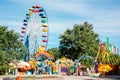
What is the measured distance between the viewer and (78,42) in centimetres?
8044

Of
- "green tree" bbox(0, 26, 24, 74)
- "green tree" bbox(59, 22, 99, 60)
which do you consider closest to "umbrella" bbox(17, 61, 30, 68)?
"green tree" bbox(0, 26, 24, 74)

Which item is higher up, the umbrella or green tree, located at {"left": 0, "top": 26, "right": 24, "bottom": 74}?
green tree, located at {"left": 0, "top": 26, "right": 24, "bottom": 74}

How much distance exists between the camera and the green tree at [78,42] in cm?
8062

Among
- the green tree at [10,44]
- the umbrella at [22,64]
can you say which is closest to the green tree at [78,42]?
the green tree at [10,44]

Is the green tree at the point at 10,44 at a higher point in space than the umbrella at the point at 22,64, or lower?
higher

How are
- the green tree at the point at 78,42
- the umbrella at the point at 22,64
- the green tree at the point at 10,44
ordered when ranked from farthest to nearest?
1. the green tree at the point at 78,42
2. the green tree at the point at 10,44
3. the umbrella at the point at 22,64

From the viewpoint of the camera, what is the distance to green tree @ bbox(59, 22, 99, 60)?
8062cm

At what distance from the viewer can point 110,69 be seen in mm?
58000

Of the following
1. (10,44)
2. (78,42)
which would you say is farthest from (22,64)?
(78,42)

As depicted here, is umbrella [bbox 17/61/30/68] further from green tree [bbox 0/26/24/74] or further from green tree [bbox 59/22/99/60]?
green tree [bbox 59/22/99/60]

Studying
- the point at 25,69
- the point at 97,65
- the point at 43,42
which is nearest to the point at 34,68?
the point at 25,69

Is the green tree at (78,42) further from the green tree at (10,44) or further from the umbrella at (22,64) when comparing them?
the umbrella at (22,64)

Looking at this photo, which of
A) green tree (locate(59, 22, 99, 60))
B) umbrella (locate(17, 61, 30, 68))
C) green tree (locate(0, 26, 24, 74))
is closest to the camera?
umbrella (locate(17, 61, 30, 68))

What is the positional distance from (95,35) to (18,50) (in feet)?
82.2
